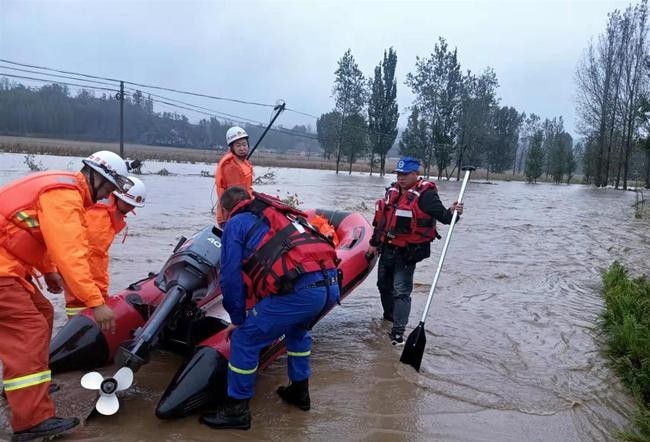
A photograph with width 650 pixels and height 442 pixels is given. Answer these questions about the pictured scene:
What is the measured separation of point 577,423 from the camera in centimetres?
359

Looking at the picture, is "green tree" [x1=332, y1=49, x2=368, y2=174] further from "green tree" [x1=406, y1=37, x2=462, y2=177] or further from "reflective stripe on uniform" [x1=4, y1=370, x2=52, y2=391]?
"reflective stripe on uniform" [x1=4, y1=370, x2=52, y2=391]

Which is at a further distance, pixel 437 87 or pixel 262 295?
pixel 437 87

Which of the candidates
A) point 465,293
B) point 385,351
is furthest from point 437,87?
point 385,351

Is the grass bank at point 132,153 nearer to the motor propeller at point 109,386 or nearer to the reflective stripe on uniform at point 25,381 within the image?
the motor propeller at point 109,386

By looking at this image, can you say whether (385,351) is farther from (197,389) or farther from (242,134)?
(242,134)

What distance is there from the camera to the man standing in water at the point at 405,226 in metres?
4.68

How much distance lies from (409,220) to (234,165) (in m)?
1.91

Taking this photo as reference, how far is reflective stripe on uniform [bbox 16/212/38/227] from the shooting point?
9.00ft

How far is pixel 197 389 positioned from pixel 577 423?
99.5 inches

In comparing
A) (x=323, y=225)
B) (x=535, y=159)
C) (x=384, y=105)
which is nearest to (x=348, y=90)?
(x=384, y=105)

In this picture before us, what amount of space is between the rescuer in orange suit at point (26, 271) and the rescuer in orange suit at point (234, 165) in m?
2.60

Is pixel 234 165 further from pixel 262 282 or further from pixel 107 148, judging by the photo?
pixel 107 148

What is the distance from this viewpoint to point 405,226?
4.73 m

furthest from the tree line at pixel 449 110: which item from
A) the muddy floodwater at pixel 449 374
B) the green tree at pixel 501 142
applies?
the muddy floodwater at pixel 449 374
